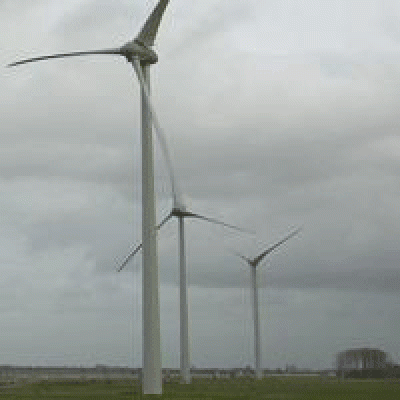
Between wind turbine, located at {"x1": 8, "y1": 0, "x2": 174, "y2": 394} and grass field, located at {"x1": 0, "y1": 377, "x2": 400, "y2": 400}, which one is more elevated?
wind turbine, located at {"x1": 8, "y1": 0, "x2": 174, "y2": 394}

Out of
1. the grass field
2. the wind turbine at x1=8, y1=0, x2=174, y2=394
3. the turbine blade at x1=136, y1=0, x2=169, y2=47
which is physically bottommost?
the grass field

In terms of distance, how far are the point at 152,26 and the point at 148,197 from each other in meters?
9.57

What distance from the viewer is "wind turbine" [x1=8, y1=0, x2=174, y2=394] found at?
1507 inches

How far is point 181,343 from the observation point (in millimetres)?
72625

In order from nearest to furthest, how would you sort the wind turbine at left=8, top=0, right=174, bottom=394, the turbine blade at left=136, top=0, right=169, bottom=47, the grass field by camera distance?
the wind turbine at left=8, top=0, right=174, bottom=394 < the turbine blade at left=136, top=0, right=169, bottom=47 < the grass field

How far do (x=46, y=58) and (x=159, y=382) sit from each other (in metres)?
17.3

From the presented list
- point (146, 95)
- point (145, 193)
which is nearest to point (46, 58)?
point (146, 95)

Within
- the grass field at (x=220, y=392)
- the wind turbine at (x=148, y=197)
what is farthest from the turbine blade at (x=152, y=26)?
the grass field at (x=220, y=392)

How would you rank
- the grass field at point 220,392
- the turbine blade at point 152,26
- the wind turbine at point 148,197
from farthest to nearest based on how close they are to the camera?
the grass field at point 220,392, the turbine blade at point 152,26, the wind turbine at point 148,197

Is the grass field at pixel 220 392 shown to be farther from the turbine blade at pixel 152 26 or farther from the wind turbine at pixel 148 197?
the turbine blade at pixel 152 26

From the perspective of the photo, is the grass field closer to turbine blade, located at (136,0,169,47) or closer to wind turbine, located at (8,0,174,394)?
wind turbine, located at (8,0,174,394)

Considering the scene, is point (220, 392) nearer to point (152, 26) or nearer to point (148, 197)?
point (148, 197)

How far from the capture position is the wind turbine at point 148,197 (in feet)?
126

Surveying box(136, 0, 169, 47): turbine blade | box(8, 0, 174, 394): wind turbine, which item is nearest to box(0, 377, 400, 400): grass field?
box(8, 0, 174, 394): wind turbine
